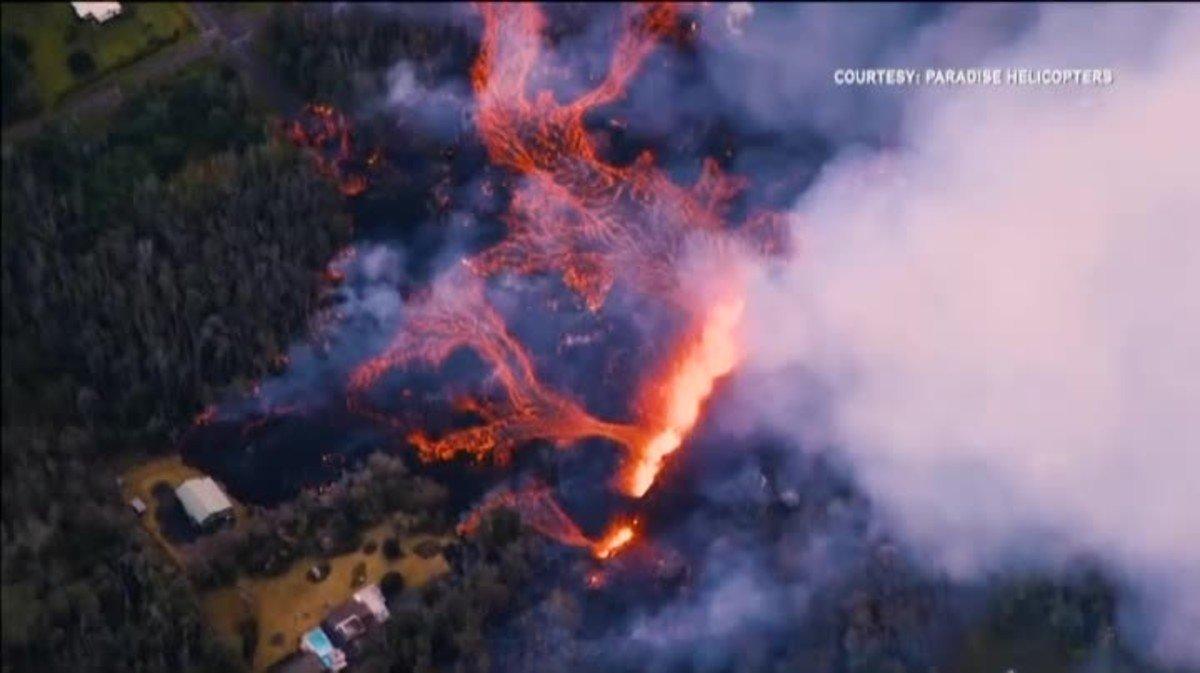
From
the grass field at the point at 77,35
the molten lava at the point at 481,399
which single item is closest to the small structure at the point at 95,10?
the grass field at the point at 77,35

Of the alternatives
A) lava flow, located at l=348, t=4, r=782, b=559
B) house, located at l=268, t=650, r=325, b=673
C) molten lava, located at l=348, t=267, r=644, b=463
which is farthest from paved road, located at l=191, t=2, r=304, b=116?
house, located at l=268, t=650, r=325, b=673

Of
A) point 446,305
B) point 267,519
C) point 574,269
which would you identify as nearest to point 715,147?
point 574,269

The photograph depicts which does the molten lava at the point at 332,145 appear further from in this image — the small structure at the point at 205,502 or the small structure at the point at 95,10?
the small structure at the point at 205,502

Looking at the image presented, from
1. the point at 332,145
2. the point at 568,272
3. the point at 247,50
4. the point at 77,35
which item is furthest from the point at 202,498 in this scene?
the point at 77,35

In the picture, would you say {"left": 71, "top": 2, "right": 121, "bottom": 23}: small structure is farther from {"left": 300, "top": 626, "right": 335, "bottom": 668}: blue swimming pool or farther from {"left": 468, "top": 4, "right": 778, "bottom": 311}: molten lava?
{"left": 300, "top": 626, "right": 335, "bottom": 668}: blue swimming pool

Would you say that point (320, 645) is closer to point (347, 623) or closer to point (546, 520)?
point (347, 623)

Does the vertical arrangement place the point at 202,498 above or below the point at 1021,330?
above
